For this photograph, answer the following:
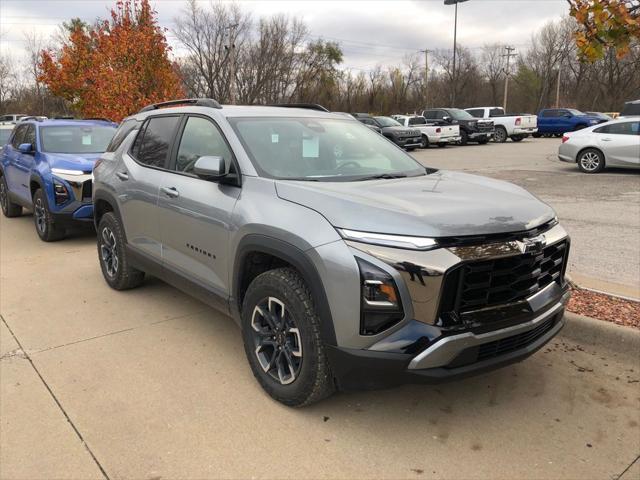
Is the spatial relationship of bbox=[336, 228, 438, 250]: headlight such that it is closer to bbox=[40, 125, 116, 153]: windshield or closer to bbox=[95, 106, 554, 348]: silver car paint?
bbox=[95, 106, 554, 348]: silver car paint

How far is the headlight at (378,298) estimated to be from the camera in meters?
2.58

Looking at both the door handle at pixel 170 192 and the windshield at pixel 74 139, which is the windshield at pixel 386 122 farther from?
the door handle at pixel 170 192

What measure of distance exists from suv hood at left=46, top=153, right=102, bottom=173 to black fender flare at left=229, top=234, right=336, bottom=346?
201 inches

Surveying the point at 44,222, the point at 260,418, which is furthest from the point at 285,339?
the point at 44,222

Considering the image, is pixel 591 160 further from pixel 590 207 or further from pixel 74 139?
pixel 74 139

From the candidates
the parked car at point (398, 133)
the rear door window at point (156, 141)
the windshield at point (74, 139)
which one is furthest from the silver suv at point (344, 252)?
the parked car at point (398, 133)

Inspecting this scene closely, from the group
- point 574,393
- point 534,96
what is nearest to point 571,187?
point 574,393

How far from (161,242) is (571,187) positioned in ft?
34.6

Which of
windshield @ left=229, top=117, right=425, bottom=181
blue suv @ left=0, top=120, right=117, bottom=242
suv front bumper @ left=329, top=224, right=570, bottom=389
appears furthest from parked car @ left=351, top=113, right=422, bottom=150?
suv front bumper @ left=329, top=224, right=570, bottom=389

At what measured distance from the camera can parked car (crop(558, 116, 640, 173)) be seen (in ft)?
45.6

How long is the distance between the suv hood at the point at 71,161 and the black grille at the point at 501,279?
6.37 m

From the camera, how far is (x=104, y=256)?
5668 mm

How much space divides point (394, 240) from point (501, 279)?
25.0 inches

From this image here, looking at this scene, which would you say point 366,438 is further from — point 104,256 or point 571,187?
point 571,187
